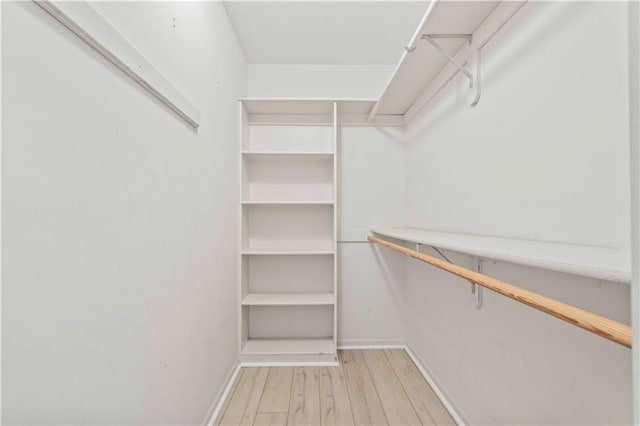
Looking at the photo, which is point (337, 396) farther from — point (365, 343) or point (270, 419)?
point (365, 343)

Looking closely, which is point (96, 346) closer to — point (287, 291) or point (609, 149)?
point (609, 149)

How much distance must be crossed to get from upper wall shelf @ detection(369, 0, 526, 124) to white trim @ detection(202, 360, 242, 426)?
6.65 ft

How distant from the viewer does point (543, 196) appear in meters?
0.95

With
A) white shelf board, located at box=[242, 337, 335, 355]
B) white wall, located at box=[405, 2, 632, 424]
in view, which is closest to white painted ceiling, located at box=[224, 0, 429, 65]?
white wall, located at box=[405, 2, 632, 424]

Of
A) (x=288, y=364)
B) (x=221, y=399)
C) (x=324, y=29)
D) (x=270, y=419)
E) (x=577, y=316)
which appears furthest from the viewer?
(x=288, y=364)

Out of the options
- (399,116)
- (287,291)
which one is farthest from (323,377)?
(399,116)

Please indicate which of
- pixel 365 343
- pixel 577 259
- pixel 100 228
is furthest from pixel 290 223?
pixel 577 259

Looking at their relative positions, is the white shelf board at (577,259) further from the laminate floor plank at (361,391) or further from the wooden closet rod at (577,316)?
the laminate floor plank at (361,391)

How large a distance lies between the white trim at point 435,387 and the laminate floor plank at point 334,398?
1.73ft

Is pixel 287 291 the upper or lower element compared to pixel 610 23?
lower

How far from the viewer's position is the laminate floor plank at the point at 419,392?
153 centimetres

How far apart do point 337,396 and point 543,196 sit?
151cm

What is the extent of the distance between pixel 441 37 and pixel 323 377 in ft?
6.76

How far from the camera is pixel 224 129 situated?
1.81 metres
